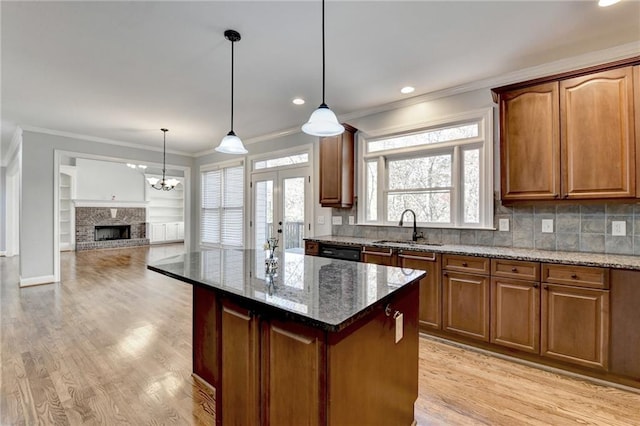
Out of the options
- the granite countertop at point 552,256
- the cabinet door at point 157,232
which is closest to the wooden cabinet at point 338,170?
the granite countertop at point 552,256

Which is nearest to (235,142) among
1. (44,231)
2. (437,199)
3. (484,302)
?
(437,199)

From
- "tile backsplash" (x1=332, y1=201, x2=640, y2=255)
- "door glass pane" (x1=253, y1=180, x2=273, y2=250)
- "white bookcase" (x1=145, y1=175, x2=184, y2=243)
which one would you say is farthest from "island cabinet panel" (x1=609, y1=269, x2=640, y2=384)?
"white bookcase" (x1=145, y1=175, x2=184, y2=243)

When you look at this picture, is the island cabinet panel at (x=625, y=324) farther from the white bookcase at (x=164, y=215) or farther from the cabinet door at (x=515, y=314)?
the white bookcase at (x=164, y=215)

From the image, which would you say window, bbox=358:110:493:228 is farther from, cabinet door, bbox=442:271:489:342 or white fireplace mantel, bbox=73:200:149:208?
white fireplace mantel, bbox=73:200:149:208

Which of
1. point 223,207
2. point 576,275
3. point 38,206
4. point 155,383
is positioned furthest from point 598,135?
point 38,206

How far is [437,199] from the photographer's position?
11.6 ft

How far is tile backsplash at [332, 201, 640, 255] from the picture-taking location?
Result: 2521 mm

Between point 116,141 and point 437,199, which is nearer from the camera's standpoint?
point 437,199

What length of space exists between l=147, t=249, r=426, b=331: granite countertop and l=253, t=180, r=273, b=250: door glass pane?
3049mm

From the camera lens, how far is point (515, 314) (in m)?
2.53

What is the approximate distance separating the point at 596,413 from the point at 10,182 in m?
11.9

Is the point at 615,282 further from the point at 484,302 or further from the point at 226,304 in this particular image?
the point at 226,304

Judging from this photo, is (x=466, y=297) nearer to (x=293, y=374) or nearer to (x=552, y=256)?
(x=552, y=256)

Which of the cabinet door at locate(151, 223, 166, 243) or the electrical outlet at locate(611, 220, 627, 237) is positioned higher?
the electrical outlet at locate(611, 220, 627, 237)
